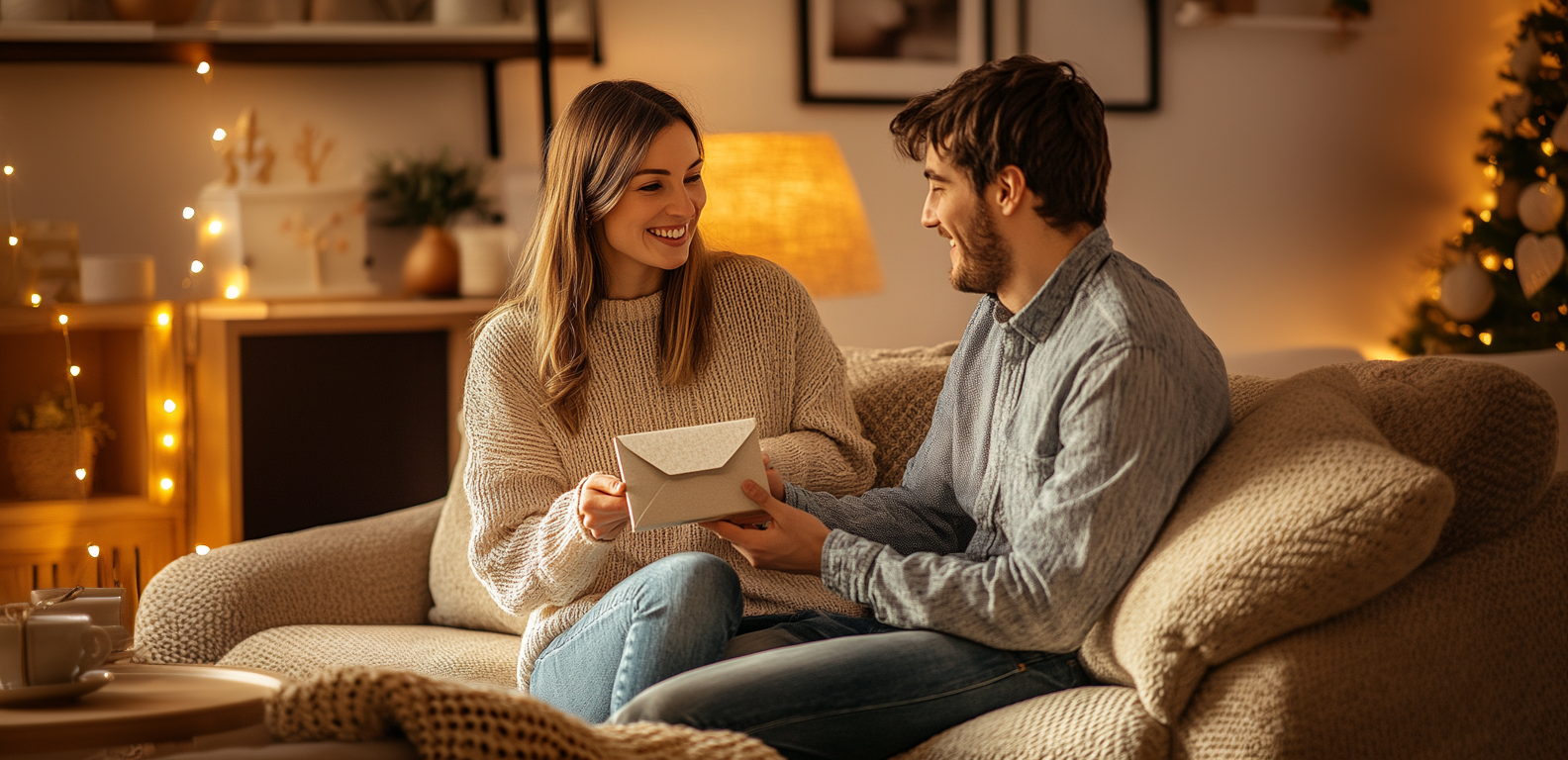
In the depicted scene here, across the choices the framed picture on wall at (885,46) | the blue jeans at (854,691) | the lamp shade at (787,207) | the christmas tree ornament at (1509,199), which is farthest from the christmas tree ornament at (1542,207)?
the blue jeans at (854,691)

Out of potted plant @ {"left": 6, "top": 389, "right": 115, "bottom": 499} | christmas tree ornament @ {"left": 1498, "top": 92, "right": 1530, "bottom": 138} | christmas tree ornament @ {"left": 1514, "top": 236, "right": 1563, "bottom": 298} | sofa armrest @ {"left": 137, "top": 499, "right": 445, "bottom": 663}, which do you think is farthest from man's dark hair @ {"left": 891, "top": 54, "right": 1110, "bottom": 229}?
christmas tree ornament @ {"left": 1498, "top": 92, "right": 1530, "bottom": 138}

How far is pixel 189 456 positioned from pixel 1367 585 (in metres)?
2.36

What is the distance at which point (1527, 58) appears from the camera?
347 cm

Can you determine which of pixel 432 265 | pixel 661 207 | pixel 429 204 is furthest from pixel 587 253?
pixel 429 204

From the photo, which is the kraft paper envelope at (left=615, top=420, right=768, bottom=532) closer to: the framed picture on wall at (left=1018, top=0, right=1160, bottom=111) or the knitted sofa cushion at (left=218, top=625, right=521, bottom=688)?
the knitted sofa cushion at (left=218, top=625, right=521, bottom=688)

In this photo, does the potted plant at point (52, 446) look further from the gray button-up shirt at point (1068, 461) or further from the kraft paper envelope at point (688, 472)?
the gray button-up shirt at point (1068, 461)

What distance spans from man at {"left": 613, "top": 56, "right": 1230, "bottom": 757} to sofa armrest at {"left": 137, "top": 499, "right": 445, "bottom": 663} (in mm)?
836

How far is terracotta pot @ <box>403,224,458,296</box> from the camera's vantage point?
9.25 feet

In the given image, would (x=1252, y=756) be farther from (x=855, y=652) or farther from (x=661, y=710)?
(x=661, y=710)

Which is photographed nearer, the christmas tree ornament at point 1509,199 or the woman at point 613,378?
the woman at point 613,378

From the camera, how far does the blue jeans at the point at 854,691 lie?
123 cm

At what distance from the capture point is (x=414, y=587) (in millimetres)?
2088

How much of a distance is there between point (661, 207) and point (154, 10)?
162 cm

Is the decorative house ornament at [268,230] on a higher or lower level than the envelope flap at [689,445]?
higher
